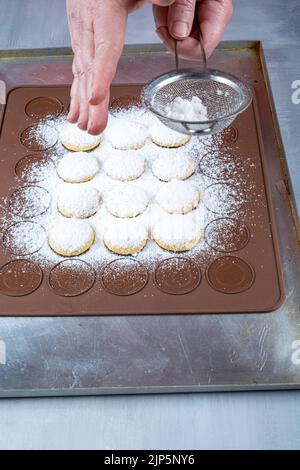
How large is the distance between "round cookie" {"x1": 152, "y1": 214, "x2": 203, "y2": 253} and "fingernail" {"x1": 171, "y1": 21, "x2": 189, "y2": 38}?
0.40 meters

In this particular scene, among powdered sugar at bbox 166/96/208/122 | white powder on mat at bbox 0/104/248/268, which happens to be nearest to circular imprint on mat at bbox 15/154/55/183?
white powder on mat at bbox 0/104/248/268

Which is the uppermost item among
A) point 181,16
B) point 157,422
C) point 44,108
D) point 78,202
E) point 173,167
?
point 44,108

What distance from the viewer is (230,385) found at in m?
1.15

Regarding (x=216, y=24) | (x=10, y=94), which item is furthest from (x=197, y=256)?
(x=10, y=94)

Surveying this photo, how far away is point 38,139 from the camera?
162cm

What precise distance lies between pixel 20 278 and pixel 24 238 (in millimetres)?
113

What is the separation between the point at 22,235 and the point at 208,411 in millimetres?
569

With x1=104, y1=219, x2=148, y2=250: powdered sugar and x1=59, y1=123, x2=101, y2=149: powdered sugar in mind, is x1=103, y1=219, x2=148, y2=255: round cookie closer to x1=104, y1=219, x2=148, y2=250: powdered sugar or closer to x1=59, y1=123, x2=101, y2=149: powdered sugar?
x1=104, y1=219, x2=148, y2=250: powdered sugar

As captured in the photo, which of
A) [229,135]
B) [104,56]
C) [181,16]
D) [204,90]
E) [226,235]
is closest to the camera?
[104,56]

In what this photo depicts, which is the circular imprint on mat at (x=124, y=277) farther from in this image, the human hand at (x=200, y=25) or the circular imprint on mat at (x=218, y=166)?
the human hand at (x=200, y=25)

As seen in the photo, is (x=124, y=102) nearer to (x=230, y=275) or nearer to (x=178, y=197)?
(x=178, y=197)

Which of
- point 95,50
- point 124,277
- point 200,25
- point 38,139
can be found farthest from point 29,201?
point 200,25

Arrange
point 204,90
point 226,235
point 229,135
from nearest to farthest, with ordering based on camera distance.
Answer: point 226,235 < point 204,90 < point 229,135

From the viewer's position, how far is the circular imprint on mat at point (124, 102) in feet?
5.57
